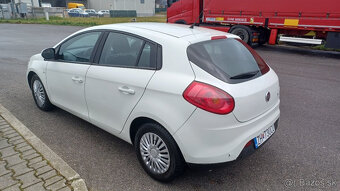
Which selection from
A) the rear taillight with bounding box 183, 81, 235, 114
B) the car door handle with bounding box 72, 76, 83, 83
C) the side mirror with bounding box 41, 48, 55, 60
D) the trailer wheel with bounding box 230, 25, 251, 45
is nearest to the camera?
the rear taillight with bounding box 183, 81, 235, 114

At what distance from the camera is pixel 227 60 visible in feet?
8.36

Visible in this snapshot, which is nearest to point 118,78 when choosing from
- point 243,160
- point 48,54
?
point 48,54

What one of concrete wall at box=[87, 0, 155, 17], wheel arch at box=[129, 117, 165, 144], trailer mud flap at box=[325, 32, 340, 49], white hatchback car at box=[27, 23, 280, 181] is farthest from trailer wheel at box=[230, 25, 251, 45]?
concrete wall at box=[87, 0, 155, 17]

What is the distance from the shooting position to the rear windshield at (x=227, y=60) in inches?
92.3

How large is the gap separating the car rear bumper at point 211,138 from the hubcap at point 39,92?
9.75ft

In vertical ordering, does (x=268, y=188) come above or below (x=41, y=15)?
below

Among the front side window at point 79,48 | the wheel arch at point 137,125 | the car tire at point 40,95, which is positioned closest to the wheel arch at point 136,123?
the wheel arch at point 137,125

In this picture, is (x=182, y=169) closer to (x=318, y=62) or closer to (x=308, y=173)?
(x=308, y=173)

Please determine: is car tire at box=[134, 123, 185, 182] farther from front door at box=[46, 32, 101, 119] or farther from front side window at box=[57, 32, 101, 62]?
front side window at box=[57, 32, 101, 62]

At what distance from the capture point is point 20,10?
120ft

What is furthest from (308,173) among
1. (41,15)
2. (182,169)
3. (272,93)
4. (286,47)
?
(41,15)

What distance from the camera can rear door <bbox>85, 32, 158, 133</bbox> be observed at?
2.59m

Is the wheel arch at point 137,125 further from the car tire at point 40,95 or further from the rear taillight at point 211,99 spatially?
the car tire at point 40,95

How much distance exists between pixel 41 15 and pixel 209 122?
46127 millimetres
